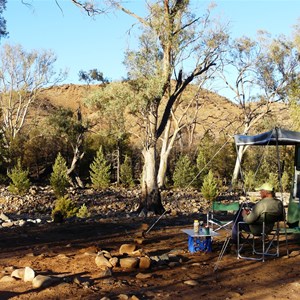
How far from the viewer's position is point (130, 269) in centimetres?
591

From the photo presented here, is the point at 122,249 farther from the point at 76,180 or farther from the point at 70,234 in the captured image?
the point at 76,180

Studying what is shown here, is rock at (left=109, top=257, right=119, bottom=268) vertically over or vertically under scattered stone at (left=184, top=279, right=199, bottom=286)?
over

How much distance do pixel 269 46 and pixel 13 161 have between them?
18968 millimetres

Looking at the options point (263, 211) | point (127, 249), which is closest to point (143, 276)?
point (127, 249)

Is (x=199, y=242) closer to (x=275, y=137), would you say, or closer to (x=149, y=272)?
(x=149, y=272)

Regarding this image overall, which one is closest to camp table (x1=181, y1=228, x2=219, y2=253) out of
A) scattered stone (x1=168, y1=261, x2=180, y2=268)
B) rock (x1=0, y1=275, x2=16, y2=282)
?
scattered stone (x1=168, y1=261, x2=180, y2=268)

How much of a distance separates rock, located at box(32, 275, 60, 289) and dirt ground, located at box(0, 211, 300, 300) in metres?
0.06

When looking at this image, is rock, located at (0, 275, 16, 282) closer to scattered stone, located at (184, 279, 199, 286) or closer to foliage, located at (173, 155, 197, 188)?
scattered stone, located at (184, 279, 199, 286)

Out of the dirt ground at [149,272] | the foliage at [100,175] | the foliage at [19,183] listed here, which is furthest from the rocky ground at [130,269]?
the foliage at [100,175]

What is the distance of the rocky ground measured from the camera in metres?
Result: 5.02

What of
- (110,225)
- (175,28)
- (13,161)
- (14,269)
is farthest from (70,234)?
(13,161)

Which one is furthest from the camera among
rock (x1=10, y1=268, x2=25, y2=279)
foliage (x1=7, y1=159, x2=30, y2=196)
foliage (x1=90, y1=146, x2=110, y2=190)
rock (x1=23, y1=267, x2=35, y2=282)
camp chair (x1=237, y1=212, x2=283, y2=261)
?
foliage (x1=90, y1=146, x2=110, y2=190)

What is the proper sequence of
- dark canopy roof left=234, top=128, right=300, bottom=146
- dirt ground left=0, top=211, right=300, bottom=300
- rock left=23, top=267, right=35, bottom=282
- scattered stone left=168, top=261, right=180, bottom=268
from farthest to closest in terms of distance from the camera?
dark canopy roof left=234, top=128, right=300, bottom=146 → scattered stone left=168, top=261, right=180, bottom=268 → rock left=23, top=267, right=35, bottom=282 → dirt ground left=0, top=211, right=300, bottom=300

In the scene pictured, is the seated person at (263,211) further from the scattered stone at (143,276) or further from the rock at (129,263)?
the scattered stone at (143,276)
